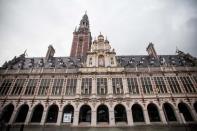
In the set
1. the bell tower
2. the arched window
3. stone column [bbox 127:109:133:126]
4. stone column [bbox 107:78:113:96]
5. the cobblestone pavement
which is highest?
the bell tower

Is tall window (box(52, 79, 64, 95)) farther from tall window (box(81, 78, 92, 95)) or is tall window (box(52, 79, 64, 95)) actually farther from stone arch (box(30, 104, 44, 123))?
tall window (box(81, 78, 92, 95))

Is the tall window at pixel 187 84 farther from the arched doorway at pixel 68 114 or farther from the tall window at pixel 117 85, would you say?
the arched doorway at pixel 68 114

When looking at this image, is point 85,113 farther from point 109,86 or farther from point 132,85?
point 132,85

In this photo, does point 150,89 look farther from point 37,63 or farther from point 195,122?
point 37,63

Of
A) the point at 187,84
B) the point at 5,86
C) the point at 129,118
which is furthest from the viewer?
the point at 5,86

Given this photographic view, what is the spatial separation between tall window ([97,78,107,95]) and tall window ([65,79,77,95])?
4426 mm

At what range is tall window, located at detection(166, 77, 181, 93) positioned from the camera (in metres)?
28.0

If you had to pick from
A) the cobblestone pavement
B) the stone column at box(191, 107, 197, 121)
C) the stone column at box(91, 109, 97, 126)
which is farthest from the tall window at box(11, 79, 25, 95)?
the stone column at box(191, 107, 197, 121)

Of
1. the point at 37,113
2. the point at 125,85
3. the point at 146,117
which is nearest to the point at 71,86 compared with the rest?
the point at 37,113

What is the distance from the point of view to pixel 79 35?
55219mm

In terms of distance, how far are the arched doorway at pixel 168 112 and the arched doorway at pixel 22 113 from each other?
23811mm

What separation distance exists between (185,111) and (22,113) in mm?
28223

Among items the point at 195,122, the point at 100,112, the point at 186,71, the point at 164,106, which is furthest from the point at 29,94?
the point at 186,71

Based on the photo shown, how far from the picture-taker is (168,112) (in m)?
26.2
